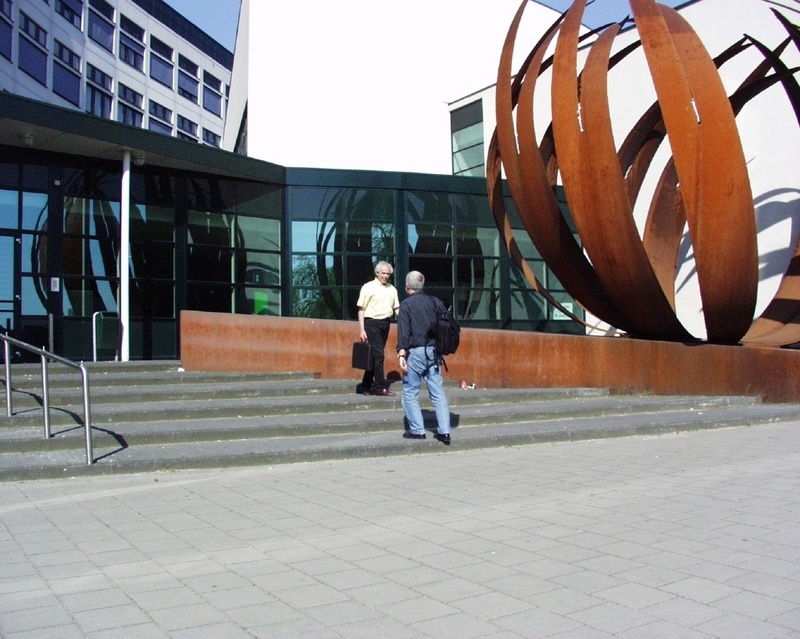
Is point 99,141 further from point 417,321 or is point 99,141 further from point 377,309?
point 417,321

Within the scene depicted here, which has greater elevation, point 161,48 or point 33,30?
point 161,48

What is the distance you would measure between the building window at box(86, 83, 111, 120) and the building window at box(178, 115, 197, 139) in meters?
11.5

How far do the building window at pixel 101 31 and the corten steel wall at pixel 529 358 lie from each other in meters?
42.3

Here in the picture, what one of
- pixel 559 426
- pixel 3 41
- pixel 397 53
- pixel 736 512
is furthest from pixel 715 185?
pixel 3 41

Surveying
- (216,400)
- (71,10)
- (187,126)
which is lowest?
(216,400)

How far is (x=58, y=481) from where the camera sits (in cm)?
699

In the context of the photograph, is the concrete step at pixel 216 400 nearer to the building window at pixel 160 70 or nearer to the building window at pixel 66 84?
the building window at pixel 66 84

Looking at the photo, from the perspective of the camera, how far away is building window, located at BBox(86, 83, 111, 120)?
161 ft

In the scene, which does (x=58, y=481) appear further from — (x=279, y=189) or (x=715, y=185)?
(x=279, y=189)

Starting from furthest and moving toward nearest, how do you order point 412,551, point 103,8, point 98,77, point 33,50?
point 98,77
point 103,8
point 33,50
point 412,551

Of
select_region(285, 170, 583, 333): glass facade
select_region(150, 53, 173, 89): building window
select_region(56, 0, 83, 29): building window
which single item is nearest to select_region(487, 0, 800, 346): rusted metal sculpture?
select_region(285, 170, 583, 333): glass facade

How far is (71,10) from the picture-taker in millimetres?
45031

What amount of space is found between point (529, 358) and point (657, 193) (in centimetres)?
401

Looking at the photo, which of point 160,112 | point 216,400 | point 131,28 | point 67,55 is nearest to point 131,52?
point 131,28
